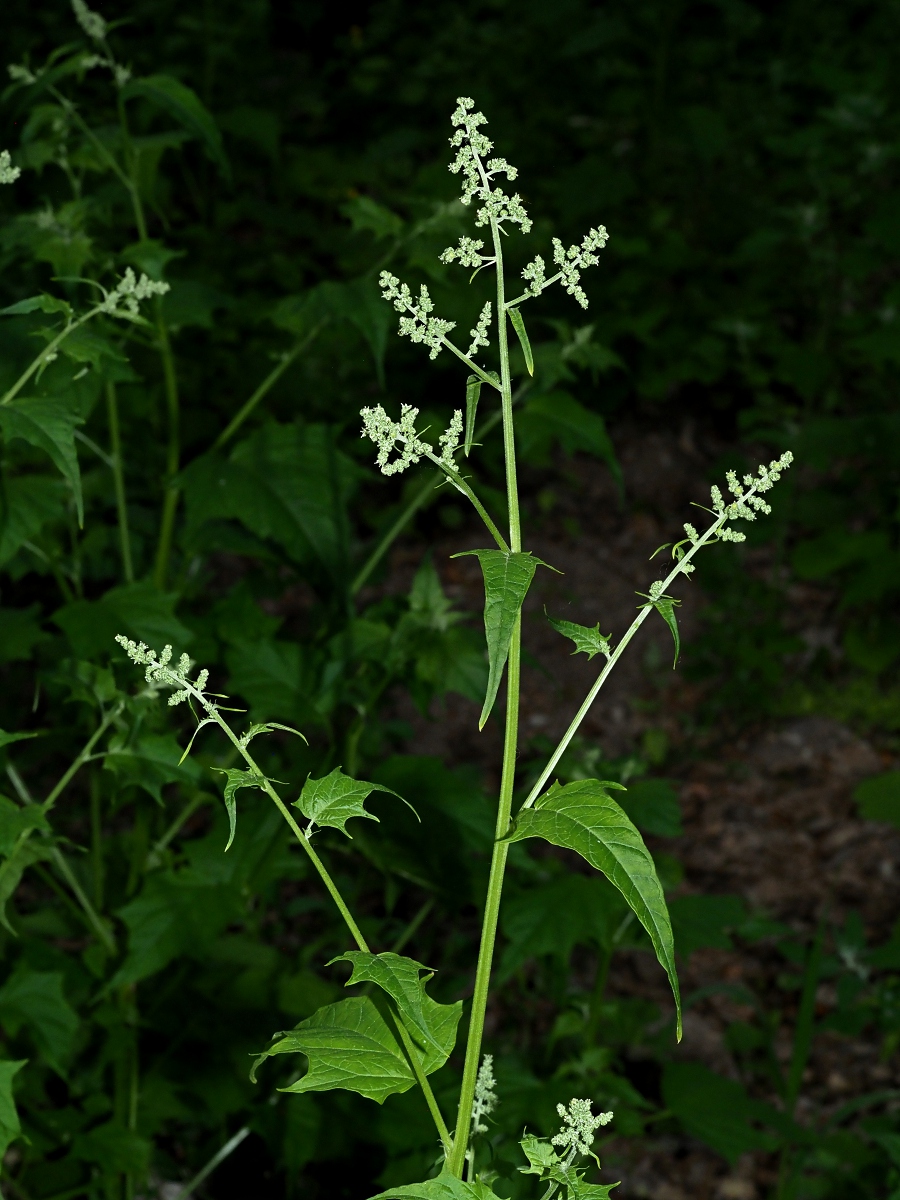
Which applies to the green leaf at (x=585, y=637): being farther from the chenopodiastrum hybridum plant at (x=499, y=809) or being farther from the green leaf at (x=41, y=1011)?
the green leaf at (x=41, y=1011)

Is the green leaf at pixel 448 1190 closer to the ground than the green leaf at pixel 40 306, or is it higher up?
closer to the ground

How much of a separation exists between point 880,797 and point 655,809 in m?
1.81

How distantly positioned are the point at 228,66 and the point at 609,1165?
533 centimetres

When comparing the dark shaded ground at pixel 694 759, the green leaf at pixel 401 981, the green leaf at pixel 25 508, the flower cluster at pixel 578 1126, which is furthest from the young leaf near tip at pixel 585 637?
the dark shaded ground at pixel 694 759

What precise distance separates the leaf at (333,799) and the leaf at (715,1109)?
1.69 metres

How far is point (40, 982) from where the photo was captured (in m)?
2.24

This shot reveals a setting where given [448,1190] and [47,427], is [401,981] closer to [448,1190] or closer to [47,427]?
[448,1190]

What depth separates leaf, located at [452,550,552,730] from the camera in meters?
1.04

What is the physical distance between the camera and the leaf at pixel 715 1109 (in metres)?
2.63

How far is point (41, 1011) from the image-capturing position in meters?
2.21

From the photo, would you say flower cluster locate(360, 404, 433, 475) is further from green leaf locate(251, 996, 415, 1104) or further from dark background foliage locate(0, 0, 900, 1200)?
dark background foliage locate(0, 0, 900, 1200)

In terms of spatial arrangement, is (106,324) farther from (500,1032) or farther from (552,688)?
(552,688)

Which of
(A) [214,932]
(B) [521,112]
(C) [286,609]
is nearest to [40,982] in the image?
(A) [214,932]

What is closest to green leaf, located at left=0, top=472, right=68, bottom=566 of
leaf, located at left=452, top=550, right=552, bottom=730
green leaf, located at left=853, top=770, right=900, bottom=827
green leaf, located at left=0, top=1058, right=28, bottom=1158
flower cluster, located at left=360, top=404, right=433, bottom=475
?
green leaf, located at left=0, top=1058, right=28, bottom=1158
